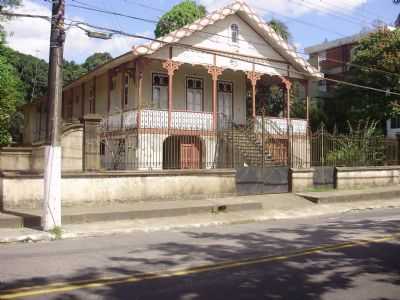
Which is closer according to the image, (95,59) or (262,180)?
(262,180)

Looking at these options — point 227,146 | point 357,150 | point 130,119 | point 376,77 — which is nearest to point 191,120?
point 227,146

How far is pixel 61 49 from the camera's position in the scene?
38.8 feet

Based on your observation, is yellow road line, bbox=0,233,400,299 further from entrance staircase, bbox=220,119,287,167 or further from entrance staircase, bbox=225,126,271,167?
entrance staircase, bbox=225,126,271,167

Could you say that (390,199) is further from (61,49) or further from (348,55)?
(348,55)

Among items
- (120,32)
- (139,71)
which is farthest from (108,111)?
(120,32)

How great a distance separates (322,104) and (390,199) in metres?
18.1

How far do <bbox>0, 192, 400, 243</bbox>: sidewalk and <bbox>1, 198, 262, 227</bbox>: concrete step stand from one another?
0.14 meters

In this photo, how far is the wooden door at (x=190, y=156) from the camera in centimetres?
1988

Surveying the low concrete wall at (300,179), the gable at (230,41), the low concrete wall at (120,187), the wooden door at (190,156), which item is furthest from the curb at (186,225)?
the gable at (230,41)

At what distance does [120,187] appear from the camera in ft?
47.9

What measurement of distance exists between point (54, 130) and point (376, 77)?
24.0m

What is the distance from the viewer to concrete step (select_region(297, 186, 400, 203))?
1776 cm

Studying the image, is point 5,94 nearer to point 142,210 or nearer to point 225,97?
point 225,97

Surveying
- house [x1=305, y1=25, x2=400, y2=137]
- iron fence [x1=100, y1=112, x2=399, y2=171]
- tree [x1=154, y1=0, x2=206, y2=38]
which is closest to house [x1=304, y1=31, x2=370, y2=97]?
house [x1=305, y1=25, x2=400, y2=137]
